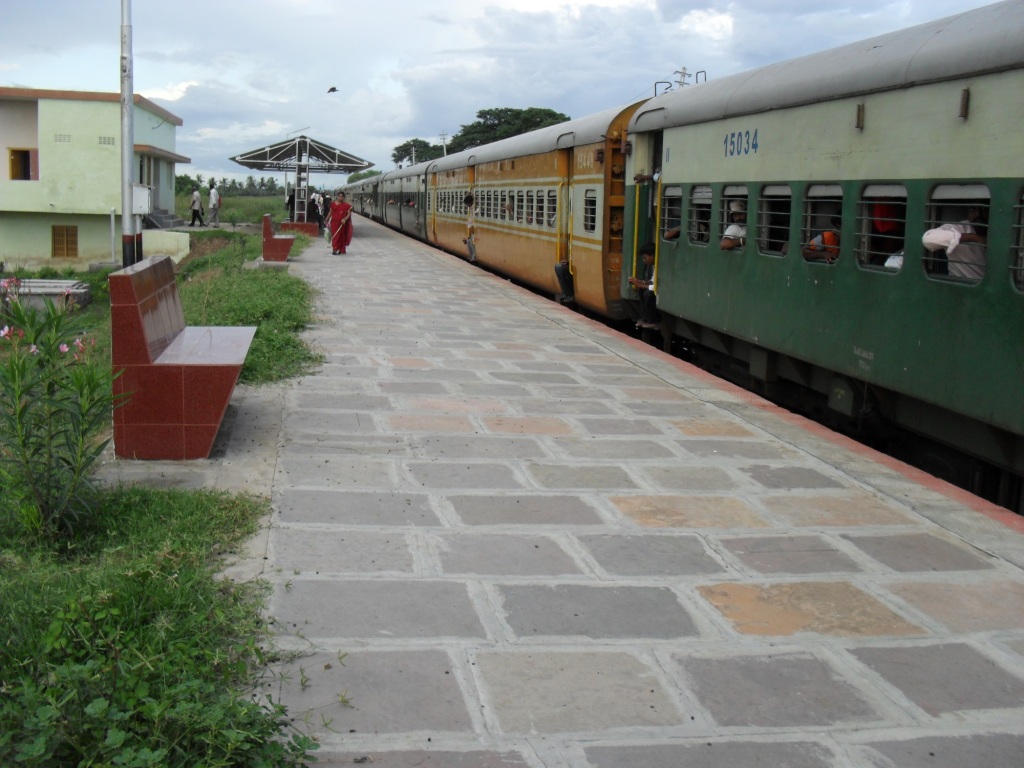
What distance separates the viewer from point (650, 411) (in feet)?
26.2

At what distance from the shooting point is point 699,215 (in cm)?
1049

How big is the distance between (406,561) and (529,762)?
5.47 feet

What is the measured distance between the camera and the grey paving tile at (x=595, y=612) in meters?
4.07

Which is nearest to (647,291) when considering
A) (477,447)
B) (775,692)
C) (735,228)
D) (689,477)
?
(735,228)

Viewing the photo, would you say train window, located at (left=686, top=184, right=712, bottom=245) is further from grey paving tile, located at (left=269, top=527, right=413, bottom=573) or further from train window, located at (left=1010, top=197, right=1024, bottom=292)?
grey paving tile, located at (left=269, top=527, right=413, bottom=573)

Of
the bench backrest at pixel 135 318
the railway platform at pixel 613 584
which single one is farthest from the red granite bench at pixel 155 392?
the railway platform at pixel 613 584

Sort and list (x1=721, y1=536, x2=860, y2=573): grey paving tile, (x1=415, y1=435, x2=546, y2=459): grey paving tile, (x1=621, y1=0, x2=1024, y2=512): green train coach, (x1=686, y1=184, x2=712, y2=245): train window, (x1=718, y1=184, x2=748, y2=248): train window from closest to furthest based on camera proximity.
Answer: (x1=721, y1=536, x2=860, y2=573): grey paving tile < (x1=621, y1=0, x2=1024, y2=512): green train coach < (x1=415, y1=435, x2=546, y2=459): grey paving tile < (x1=718, y1=184, x2=748, y2=248): train window < (x1=686, y1=184, x2=712, y2=245): train window

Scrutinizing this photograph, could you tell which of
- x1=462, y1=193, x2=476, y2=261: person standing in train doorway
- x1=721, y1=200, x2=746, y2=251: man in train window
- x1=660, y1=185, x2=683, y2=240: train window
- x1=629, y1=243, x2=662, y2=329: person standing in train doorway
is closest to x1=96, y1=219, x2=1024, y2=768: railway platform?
x1=721, y1=200, x2=746, y2=251: man in train window

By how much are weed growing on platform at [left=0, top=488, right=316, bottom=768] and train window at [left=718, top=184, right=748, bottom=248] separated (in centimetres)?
584

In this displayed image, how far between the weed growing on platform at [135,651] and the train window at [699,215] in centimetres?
651

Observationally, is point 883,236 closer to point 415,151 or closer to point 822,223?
point 822,223

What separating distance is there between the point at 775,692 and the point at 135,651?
2.07m

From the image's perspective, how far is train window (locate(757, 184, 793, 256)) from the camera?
8.47 m

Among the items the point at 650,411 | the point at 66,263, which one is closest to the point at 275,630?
the point at 650,411
